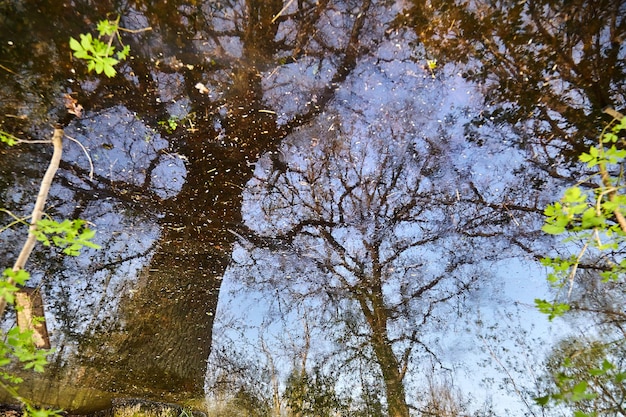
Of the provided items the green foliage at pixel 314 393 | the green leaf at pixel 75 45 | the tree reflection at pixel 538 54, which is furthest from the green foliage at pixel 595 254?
the green foliage at pixel 314 393

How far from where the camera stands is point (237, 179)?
2.47m

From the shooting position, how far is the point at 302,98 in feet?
7.16

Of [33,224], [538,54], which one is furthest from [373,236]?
[33,224]

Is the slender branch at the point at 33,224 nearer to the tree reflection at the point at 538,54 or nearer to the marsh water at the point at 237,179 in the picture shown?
the marsh water at the point at 237,179

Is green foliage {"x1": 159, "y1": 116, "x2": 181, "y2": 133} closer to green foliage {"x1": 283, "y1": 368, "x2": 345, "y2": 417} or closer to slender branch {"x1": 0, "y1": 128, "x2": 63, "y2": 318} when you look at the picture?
slender branch {"x1": 0, "y1": 128, "x2": 63, "y2": 318}

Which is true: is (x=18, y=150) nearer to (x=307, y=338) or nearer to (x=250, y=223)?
(x=250, y=223)

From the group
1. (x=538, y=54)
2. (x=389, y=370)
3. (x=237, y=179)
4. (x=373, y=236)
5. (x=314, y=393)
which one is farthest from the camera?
(x=314, y=393)

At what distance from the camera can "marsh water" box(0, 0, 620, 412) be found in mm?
1877

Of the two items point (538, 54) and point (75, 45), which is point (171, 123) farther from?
point (538, 54)

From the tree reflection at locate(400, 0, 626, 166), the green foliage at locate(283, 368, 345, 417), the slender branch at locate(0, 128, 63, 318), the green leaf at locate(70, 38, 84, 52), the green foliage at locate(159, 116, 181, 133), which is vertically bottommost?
the green foliage at locate(283, 368, 345, 417)

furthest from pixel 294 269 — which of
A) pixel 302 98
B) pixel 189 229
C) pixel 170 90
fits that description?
pixel 170 90

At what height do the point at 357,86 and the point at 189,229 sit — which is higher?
the point at 357,86

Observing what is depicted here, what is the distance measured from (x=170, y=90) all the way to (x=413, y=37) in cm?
150

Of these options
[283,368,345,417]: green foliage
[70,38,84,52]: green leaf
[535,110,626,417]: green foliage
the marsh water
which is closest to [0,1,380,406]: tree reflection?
the marsh water
